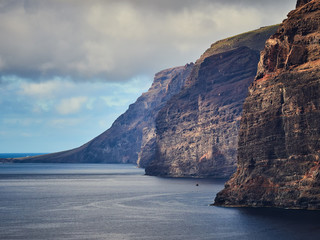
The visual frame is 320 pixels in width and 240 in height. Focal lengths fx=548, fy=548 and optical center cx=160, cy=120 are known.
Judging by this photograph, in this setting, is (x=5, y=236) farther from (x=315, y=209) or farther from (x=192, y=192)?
(x=192, y=192)

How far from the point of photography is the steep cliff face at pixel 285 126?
117m

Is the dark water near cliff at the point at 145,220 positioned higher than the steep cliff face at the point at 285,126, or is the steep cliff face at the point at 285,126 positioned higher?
the steep cliff face at the point at 285,126

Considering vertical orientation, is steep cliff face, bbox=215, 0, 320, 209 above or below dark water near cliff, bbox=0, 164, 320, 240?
above

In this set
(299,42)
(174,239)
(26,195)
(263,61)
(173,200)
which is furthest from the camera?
(26,195)

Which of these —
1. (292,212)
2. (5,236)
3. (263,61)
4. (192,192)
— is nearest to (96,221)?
(5,236)

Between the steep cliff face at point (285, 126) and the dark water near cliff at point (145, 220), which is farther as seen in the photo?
the steep cliff face at point (285, 126)

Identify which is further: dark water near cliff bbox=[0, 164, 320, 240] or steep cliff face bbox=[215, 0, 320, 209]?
steep cliff face bbox=[215, 0, 320, 209]

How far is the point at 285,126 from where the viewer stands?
12325 centimetres

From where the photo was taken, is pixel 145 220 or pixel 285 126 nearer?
pixel 145 220

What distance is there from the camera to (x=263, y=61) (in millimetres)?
134000

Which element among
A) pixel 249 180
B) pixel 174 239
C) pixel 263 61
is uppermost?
pixel 263 61

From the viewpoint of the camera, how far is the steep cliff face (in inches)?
4589

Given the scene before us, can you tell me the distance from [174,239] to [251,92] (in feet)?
166

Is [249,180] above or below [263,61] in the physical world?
below
